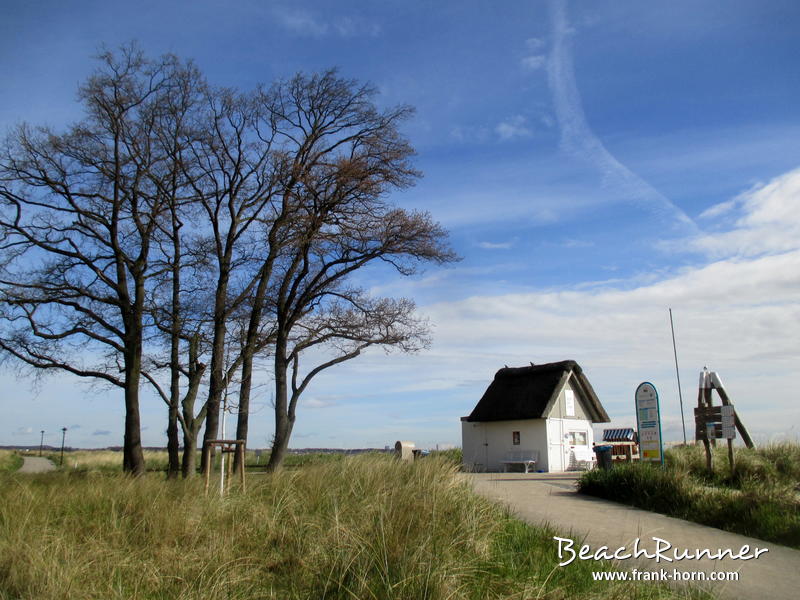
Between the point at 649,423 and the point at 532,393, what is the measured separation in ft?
42.5

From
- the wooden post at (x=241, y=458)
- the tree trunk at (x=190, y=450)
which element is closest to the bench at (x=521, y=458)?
the tree trunk at (x=190, y=450)

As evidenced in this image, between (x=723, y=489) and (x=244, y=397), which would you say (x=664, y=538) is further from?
(x=244, y=397)

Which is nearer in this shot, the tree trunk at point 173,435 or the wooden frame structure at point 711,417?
the wooden frame structure at point 711,417

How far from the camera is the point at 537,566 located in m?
6.74

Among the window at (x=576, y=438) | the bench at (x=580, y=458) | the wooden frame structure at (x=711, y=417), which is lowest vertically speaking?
the bench at (x=580, y=458)

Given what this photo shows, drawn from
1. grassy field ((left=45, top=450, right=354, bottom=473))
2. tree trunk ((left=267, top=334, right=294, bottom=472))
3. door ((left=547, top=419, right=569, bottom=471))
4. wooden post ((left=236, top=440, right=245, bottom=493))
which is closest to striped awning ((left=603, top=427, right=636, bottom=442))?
door ((left=547, top=419, right=569, bottom=471))

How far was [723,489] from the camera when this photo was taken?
40.1 ft

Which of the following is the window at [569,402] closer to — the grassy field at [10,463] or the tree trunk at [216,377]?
the tree trunk at [216,377]

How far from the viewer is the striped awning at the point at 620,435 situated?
1475 inches

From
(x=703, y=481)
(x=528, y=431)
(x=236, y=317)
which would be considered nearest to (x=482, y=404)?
(x=528, y=431)

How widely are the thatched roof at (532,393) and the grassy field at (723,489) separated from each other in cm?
1131

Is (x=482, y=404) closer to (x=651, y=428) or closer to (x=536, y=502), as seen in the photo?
(x=651, y=428)

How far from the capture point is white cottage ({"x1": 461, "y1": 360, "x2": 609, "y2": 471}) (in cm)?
2842

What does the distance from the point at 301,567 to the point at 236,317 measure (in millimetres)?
14064
